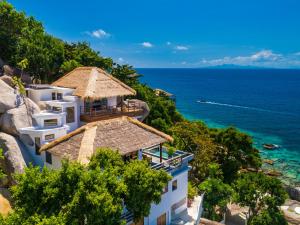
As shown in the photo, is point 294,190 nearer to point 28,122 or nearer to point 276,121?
point 28,122

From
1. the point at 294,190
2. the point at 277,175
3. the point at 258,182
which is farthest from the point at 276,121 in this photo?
the point at 258,182

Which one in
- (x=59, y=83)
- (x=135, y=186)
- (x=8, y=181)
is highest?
(x=59, y=83)

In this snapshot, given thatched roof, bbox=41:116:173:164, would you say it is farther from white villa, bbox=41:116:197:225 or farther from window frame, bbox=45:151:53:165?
window frame, bbox=45:151:53:165

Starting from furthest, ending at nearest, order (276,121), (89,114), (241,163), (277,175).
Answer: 1. (276,121)
2. (277,175)
3. (241,163)
4. (89,114)

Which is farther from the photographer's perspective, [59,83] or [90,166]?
[59,83]

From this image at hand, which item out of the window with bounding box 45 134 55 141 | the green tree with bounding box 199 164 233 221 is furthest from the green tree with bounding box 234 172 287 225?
the window with bounding box 45 134 55 141

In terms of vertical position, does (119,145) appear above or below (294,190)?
above

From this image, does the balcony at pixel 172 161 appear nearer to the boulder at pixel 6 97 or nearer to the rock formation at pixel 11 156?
the rock formation at pixel 11 156

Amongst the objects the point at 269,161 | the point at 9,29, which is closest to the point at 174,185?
the point at 9,29
